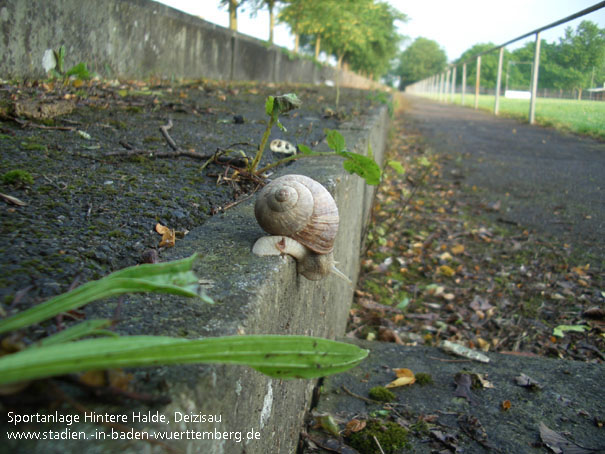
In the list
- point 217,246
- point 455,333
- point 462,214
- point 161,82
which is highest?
point 161,82

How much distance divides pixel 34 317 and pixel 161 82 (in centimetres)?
565

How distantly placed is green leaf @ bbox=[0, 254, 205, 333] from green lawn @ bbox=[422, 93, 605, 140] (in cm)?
422

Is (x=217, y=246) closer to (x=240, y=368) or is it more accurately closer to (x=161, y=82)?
(x=240, y=368)

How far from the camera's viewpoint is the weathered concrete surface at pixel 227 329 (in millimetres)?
665

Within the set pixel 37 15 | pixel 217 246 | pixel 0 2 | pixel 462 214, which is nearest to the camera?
pixel 217 246

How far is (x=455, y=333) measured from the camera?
292 centimetres

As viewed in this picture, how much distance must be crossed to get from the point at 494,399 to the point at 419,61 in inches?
4096

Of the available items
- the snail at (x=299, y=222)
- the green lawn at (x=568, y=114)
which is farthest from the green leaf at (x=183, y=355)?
the green lawn at (x=568, y=114)

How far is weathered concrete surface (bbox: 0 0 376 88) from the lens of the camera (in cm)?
359

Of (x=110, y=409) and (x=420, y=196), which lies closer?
(x=110, y=409)

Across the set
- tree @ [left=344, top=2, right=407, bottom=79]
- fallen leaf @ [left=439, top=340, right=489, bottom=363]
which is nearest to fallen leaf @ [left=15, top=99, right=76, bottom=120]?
fallen leaf @ [left=439, top=340, right=489, bottom=363]

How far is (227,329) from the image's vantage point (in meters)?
0.91

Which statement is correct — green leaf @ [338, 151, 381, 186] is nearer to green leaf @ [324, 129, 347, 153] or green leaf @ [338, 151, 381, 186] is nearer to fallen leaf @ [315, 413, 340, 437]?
green leaf @ [324, 129, 347, 153]

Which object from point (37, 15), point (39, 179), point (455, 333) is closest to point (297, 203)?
point (39, 179)
